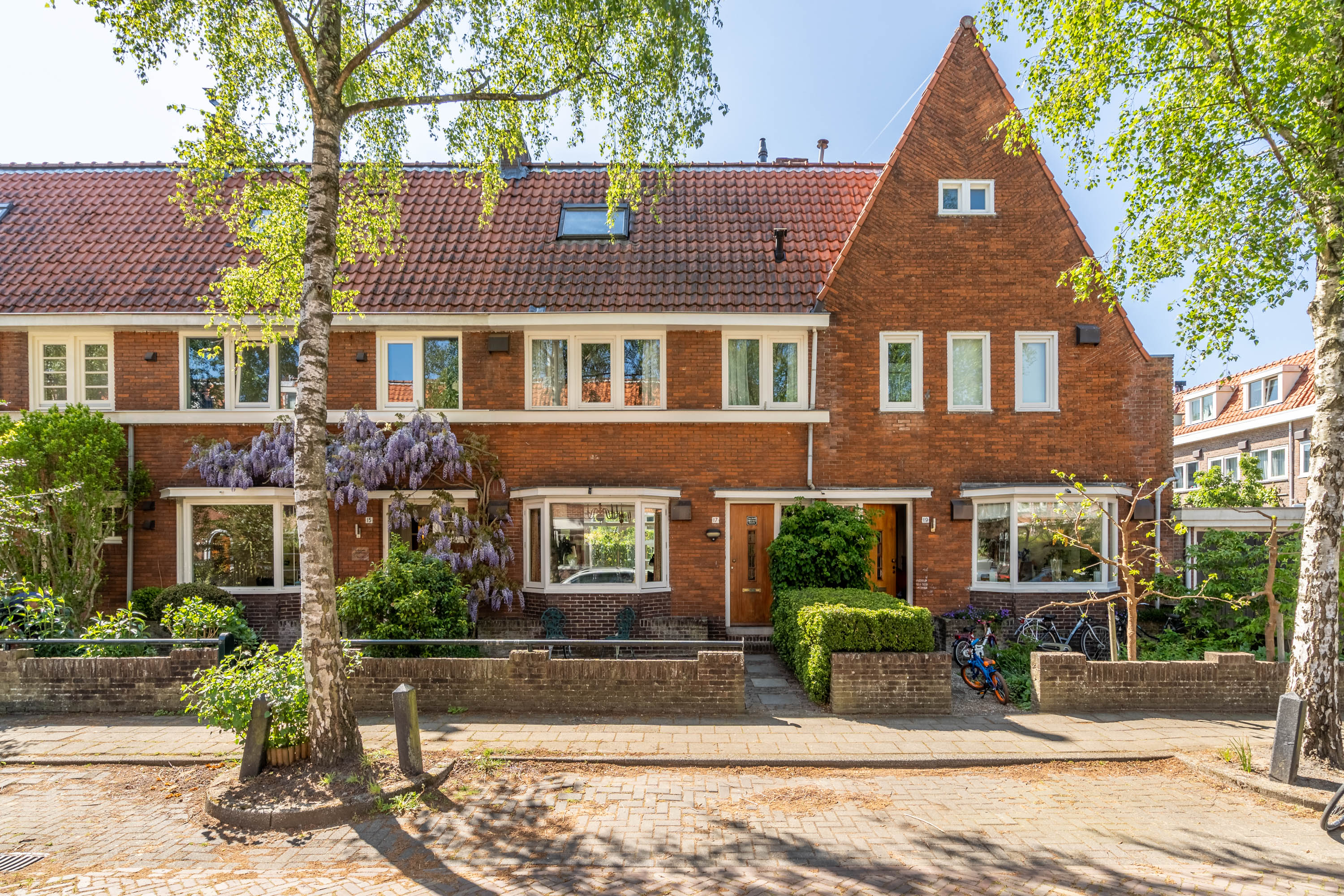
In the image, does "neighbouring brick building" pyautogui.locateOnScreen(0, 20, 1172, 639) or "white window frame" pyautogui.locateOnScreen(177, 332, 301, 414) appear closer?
"neighbouring brick building" pyautogui.locateOnScreen(0, 20, 1172, 639)

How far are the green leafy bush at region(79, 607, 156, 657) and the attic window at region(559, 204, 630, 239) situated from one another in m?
9.29

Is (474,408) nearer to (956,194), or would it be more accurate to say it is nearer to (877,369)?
(877,369)

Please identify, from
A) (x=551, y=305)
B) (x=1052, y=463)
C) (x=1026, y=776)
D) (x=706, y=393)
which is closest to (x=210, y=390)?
(x=551, y=305)

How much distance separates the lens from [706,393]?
41.3ft

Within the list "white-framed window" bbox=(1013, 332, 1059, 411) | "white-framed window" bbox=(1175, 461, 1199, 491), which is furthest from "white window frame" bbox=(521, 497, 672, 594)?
"white-framed window" bbox=(1175, 461, 1199, 491)

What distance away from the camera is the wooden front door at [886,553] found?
508 inches

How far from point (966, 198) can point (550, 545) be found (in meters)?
9.67

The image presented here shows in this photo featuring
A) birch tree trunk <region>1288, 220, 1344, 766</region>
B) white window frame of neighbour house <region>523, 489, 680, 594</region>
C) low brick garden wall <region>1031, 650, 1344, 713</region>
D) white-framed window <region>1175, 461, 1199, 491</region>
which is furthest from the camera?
white-framed window <region>1175, 461, 1199, 491</region>

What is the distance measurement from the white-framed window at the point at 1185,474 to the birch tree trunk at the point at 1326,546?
89.0 feet

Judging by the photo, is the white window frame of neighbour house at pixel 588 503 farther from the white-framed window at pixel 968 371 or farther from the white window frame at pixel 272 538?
the white-framed window at pixel 968 371

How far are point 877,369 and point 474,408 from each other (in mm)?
7200

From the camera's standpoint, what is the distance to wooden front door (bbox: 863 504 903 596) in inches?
508

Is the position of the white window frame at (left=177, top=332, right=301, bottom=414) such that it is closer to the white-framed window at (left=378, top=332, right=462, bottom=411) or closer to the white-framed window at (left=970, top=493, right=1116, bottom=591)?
the white-framed window at (left=378, top=332, right=462, bottom=411)

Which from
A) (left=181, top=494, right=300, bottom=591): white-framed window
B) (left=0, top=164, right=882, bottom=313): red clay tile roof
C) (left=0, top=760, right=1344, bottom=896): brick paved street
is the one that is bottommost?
(left=0, top=760, right=1344, bottom=896): brick paved street
